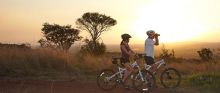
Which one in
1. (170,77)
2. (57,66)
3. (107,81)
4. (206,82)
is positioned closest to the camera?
(107,81)

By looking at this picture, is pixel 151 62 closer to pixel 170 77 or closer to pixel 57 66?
pixel 170 77

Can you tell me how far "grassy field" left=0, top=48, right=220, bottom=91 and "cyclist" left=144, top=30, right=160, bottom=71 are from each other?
245 cm

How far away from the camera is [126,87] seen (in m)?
16.4

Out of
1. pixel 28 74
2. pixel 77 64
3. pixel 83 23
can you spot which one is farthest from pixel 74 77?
pixel 83 23

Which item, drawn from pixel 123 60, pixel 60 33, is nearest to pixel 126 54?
pixel 123 60

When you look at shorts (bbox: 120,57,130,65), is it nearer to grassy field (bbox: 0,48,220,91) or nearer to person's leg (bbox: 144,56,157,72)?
person's leg (bbox: 144,56,157,72)

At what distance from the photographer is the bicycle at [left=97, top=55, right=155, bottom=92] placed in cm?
1598

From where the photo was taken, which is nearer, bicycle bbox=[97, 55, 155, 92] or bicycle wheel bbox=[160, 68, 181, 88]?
bicycle bbox=[97, 55, 155, 92]

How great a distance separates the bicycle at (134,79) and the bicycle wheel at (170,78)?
0.97 meters

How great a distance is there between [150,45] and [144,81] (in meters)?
1.17

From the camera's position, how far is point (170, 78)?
17.0 metres

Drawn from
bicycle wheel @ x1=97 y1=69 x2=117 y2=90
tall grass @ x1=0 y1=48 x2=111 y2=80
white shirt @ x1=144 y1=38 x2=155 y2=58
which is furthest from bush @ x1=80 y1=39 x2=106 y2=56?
white shirt @ x1=144 y1=38 x2=155 y2=58

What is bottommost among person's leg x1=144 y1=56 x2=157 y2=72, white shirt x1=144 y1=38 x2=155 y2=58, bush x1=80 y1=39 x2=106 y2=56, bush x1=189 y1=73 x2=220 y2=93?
bush x1=189 y1=73 x2=220 y2=93

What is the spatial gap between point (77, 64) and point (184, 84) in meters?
6.83
